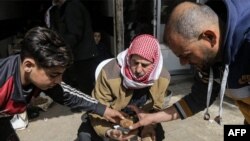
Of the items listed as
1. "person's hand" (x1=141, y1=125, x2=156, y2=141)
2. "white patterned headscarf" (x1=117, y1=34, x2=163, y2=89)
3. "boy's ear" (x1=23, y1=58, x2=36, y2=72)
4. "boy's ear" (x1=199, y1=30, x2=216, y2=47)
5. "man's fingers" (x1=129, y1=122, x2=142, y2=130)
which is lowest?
"person's hand" (x1=141, y1=125, x2=156, y2=141)

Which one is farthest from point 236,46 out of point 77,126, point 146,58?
point 77,126

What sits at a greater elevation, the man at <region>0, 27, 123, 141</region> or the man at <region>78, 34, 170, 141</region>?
the man at <region>0, 27, 123, 141</region>

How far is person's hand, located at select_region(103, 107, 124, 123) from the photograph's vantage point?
107 inches

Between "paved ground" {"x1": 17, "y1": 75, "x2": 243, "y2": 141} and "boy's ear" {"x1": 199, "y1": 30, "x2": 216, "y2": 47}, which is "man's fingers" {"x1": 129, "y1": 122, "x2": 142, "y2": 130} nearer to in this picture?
"boy's ear" {"x1": 199, "y1": 30, "x2": 216, "y2": 47}

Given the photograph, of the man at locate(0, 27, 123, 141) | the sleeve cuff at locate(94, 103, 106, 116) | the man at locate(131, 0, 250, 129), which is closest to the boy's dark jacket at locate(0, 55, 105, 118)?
the man at locate(0, 27, 123, 141)

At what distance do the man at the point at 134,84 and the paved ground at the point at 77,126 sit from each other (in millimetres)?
1219

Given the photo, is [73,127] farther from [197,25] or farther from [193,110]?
[197,25]

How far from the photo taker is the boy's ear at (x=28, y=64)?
211 centimetres

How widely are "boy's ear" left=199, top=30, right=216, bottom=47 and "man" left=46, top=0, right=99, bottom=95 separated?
282cm

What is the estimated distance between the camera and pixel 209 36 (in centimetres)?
167

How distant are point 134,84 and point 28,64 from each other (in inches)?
37.7

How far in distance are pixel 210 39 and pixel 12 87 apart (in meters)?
1.18

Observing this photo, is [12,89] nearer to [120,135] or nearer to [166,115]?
[120,135]

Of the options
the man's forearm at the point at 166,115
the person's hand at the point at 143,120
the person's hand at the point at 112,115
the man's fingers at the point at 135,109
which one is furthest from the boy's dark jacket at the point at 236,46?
the person's hand at the point at 112,115
